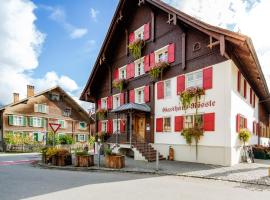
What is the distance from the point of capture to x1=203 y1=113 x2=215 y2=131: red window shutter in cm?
1405

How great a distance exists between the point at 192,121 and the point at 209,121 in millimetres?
1320

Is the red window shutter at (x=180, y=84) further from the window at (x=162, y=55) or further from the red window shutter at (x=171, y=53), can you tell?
the window at (x=162, y=55)

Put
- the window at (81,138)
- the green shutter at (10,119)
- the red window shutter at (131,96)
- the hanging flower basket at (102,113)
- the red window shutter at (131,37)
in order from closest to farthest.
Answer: the red window shutter at (131,96) < the red window shutter at (131,37) < the hanging flower basket at (102,113) < the green shutter at (10,119) < the window at (81,138)

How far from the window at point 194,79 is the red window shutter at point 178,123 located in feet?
7.20

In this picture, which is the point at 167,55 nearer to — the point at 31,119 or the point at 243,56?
the point at 243,56

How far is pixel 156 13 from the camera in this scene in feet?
61.5

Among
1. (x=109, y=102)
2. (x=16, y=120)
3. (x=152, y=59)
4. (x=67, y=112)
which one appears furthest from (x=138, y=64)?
(x=67, y=112)

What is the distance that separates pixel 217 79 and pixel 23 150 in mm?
26182

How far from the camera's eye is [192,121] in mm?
15320

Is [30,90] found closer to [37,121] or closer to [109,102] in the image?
[37,121]

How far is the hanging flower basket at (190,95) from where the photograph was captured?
14789mm

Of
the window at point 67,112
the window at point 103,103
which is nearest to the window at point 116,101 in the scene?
the window at point 103,103

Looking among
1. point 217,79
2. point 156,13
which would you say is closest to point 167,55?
point 156,13

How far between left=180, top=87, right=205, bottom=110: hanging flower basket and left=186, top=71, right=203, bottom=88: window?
18.8 inches
